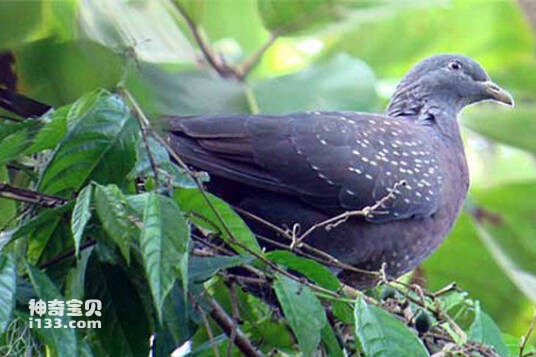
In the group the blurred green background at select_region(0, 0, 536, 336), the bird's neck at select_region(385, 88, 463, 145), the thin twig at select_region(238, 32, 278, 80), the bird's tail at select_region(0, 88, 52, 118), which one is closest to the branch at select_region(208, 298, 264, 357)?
the bird's tail at select_region(0, 88, 52, 118)

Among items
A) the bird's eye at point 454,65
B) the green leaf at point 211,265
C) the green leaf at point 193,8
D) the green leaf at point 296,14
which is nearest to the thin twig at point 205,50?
the green leaf at point 193,8

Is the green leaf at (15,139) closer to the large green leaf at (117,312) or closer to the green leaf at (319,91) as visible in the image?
the large green leaf at (117,312)

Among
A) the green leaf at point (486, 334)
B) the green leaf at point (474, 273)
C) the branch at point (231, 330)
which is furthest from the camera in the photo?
the green leaf at point (474, 273)

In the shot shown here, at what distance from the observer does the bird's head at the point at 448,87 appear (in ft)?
14.8

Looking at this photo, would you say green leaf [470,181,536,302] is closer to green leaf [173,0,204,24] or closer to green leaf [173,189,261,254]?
green leaf [173,0,204,24]

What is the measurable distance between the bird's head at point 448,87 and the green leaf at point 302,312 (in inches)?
78.6

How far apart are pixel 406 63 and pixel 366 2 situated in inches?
19.8

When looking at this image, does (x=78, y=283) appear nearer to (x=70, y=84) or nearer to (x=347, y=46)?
(x=70, y=84)

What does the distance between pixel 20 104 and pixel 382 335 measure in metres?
1.05

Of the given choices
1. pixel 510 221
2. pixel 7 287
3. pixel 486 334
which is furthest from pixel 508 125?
pixel 7 287

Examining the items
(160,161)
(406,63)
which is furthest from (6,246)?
(406,63)

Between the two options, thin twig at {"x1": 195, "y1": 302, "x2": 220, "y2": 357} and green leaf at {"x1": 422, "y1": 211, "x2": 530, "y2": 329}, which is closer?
thin twig at {"x1": 195, "y1": 302, "x2": 220, "y2": 357}

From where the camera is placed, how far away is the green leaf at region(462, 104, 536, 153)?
501cm

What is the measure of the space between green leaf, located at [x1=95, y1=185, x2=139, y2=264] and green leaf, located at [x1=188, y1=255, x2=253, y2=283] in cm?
21
